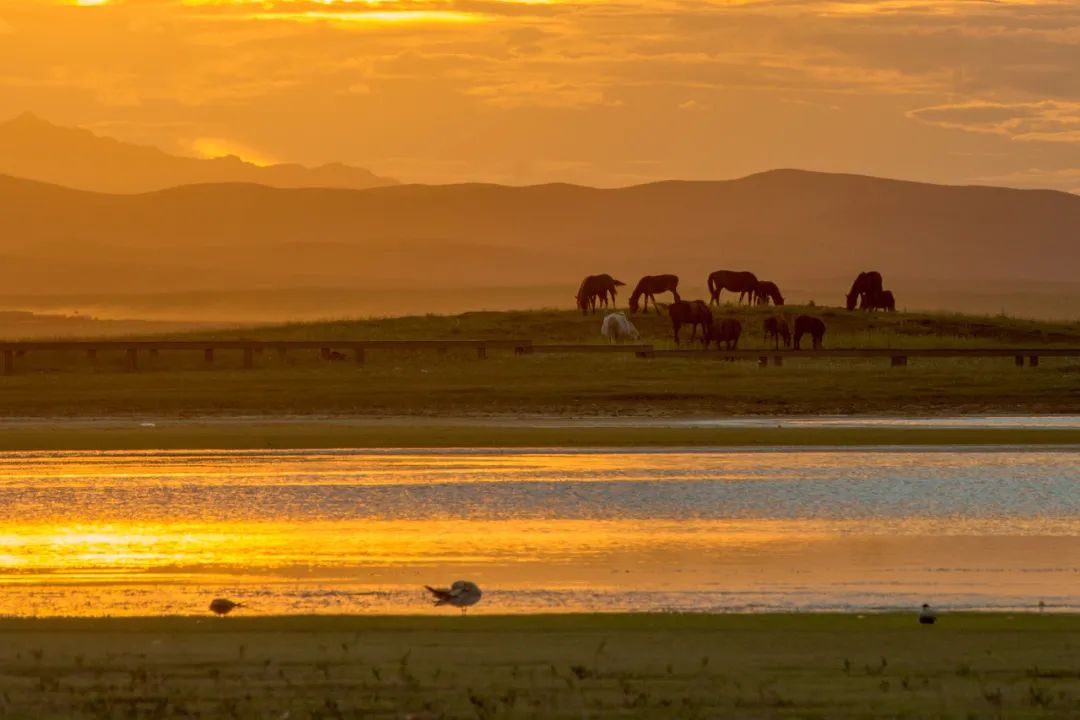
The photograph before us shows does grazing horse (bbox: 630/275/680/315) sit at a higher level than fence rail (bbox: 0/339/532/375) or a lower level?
higher

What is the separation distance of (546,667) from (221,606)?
418 centimetres

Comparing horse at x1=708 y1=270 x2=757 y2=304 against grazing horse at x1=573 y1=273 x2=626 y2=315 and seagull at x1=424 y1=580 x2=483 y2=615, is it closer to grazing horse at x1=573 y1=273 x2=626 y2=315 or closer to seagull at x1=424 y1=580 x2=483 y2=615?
grazing horse at x1=573 y1=273 x2=626 y2=315

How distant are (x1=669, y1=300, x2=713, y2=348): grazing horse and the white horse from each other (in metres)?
1.24

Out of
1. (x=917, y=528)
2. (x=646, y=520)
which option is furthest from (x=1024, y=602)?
(x=646, y=520)

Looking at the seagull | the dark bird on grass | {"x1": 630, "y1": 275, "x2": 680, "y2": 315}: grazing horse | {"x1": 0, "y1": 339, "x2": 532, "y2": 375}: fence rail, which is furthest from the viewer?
{"x1": 630, "y1": 275, "x2": 680, "y2": 315}: grazing horse

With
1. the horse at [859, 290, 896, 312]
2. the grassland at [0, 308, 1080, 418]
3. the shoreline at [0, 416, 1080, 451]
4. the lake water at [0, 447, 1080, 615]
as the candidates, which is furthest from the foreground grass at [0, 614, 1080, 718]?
the horse at [859, 290, 896, 312]

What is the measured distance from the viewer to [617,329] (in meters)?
59.6

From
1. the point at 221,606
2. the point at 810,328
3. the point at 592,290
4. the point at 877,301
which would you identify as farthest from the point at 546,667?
the point at 877,301

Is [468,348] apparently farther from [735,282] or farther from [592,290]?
[735,282]

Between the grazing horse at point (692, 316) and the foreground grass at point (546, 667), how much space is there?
134ft

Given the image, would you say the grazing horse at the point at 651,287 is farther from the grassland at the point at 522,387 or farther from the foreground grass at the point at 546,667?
the foreground grass at the point at 546,667

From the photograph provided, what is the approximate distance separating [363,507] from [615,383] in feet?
68.6

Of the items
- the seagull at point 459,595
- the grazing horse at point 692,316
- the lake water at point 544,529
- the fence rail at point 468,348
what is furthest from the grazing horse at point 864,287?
the seagull at point 459,595

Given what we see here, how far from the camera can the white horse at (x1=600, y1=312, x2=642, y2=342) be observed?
5931 centimetres
